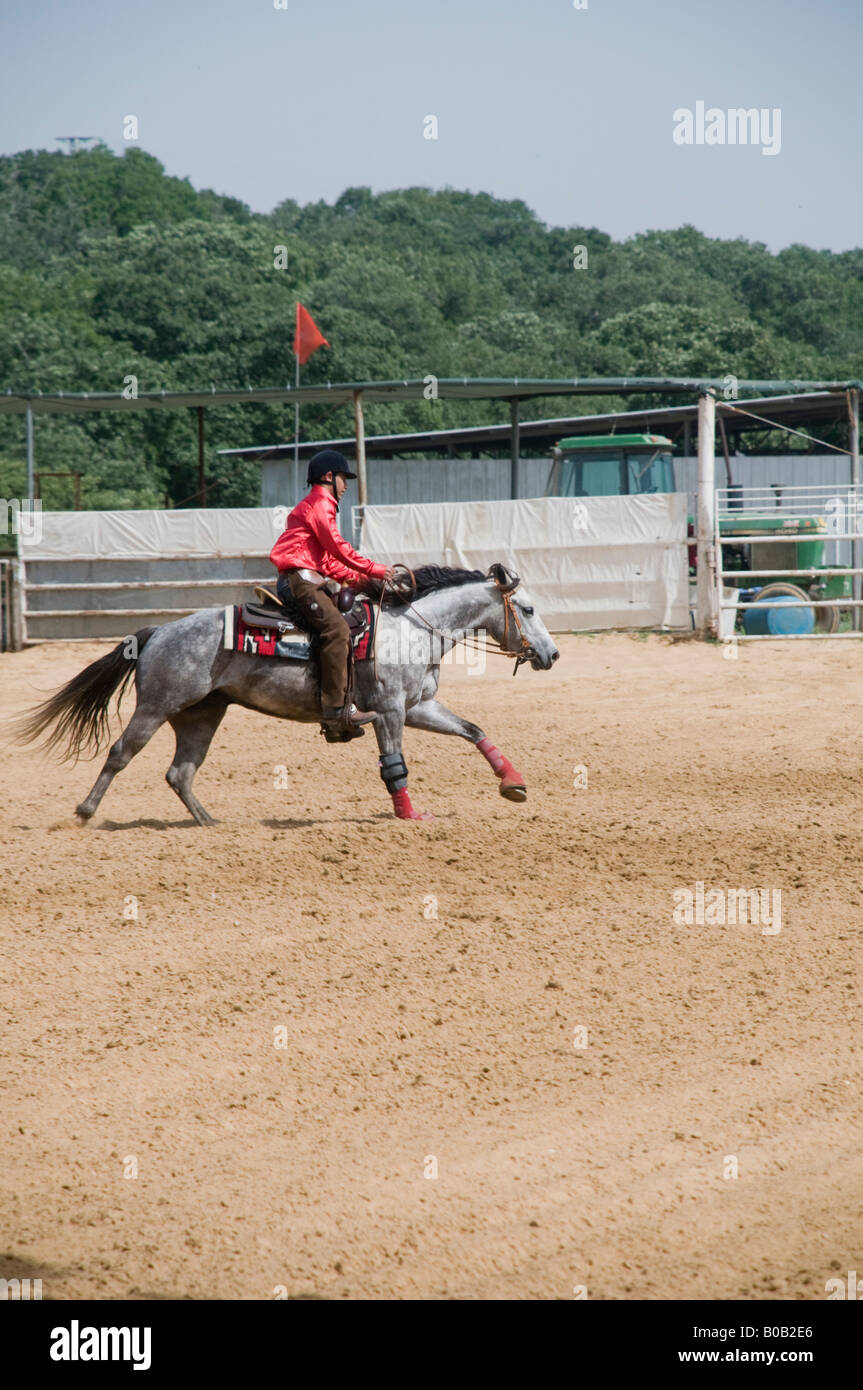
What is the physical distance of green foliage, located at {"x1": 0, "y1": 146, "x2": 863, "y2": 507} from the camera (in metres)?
43.4

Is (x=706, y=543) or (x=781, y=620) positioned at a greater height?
(x=706, y=543)

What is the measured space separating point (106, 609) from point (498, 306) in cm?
5851

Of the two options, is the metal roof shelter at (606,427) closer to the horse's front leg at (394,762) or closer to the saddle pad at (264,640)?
the horse's front leg at (394,762)

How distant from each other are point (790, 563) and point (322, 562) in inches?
486

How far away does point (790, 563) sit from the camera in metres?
19.7

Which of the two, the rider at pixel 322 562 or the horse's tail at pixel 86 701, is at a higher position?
the rider at pixel 322 562

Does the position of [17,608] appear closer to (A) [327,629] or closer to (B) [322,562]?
(B) [322,562]

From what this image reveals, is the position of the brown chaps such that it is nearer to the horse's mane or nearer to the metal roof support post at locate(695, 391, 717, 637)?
the horse's mane

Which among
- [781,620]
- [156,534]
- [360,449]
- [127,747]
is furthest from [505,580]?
[360,449]

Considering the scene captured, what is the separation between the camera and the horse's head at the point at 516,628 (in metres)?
9.78

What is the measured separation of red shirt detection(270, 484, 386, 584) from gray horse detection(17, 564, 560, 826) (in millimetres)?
550

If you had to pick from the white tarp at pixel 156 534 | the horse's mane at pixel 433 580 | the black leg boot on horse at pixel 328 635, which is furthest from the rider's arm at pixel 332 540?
the white tarp at pixel 156 534

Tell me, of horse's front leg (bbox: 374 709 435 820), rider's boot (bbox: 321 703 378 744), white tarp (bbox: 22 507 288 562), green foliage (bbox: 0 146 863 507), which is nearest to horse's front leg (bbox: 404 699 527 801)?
horse's front leg (bbox: 374 709 435 820)

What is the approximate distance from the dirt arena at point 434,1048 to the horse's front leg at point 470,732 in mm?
235
